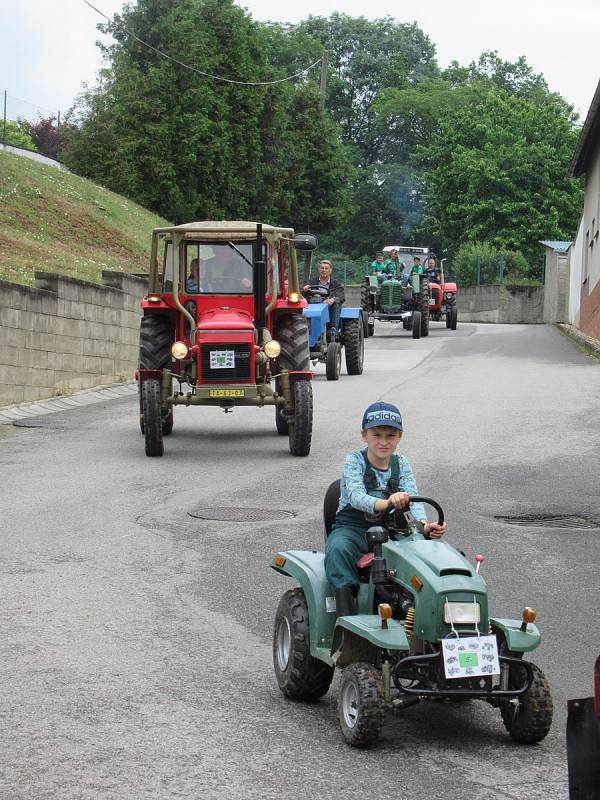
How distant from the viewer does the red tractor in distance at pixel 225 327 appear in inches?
557

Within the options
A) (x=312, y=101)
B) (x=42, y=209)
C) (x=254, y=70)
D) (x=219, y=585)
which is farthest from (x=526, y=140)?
(x=219, y=585)

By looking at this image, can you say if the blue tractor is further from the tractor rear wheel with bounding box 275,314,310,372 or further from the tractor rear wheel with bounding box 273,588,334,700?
the tractor rear wheel with bounding box 273,588,334,700

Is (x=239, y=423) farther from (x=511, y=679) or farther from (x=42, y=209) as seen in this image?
(x=42, y=209)

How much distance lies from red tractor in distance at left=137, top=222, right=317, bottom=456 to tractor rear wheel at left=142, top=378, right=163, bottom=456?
10 millimetres

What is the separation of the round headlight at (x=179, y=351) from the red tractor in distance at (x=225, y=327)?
1 cm

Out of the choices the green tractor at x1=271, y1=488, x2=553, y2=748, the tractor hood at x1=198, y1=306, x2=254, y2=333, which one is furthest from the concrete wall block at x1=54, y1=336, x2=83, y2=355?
the green tractor at x1=271, y1=488, x2=553, y2=748

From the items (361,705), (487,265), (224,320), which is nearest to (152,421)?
(224,320)

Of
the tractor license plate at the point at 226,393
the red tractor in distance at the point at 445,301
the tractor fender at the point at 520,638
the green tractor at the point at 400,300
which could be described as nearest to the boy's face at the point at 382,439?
the tractor fender at the point at 520,638

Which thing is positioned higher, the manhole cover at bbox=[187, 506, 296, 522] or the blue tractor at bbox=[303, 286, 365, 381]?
the blue tractor at bbox=[303, 286, 365, 381]

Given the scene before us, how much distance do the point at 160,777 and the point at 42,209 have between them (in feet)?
104

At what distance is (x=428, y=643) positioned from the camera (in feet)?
17.5

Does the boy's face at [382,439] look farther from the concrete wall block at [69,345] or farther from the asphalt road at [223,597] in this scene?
the concrete wall block at [69,345]

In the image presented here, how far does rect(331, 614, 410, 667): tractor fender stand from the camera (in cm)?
532

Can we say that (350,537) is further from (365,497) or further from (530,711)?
(530,711)
